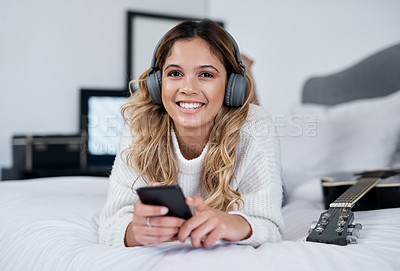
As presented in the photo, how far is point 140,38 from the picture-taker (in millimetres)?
3061

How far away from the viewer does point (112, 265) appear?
2.35ft

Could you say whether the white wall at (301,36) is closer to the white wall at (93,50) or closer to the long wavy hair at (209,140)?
the white wall at (93,50)

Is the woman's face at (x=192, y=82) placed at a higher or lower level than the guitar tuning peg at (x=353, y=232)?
higher

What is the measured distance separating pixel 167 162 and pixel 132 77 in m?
2.00

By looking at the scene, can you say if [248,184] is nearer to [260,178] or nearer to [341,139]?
[260,178]

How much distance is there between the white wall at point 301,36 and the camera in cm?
216

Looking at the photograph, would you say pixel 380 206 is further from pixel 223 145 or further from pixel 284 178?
pixel 284 178

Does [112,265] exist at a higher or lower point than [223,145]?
lower

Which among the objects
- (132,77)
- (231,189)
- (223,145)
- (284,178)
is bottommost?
(284,178)

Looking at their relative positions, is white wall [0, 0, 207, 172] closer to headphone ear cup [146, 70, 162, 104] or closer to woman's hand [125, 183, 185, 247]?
headphone ear cup [146, 70, 162, 104]

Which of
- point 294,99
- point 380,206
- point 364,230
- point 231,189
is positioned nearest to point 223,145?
point 231,189

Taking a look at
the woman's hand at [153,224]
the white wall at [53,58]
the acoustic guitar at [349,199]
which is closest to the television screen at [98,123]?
the white wall at [53,58]

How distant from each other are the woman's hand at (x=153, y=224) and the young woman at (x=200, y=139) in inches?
5.0

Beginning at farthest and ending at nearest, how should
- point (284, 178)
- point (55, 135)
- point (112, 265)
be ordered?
point (55, 135) → point (284, 178) → point (112, 265)
